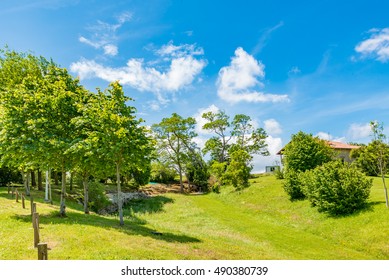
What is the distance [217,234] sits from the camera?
1045 inches

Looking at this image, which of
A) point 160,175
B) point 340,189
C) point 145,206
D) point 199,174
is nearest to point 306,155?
point 340,189

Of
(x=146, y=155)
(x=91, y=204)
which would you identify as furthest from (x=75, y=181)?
(x=146, y=155)

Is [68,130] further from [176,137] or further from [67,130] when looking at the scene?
[176,137]

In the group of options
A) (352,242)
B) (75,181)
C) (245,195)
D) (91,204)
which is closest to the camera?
(352,242)

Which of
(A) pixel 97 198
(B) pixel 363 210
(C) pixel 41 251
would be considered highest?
(C) pixel 41 251

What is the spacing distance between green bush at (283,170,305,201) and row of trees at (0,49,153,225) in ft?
76.9

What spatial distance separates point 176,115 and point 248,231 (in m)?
48.9

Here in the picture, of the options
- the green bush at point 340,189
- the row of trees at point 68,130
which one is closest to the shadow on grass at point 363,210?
the green bush at point 340,189

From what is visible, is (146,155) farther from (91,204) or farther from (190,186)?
(190,186)

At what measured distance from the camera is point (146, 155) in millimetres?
24453

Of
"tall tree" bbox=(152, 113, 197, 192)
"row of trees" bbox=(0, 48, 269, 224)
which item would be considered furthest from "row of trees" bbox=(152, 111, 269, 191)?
"row of trees" bbox=(0, 48, 269, 224)

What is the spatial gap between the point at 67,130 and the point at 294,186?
29579 mm

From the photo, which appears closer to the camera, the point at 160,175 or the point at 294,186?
the point at 294,186

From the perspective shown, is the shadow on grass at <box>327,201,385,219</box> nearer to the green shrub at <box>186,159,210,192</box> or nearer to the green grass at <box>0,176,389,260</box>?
the green grass at <box>0,176,389,260</box>
